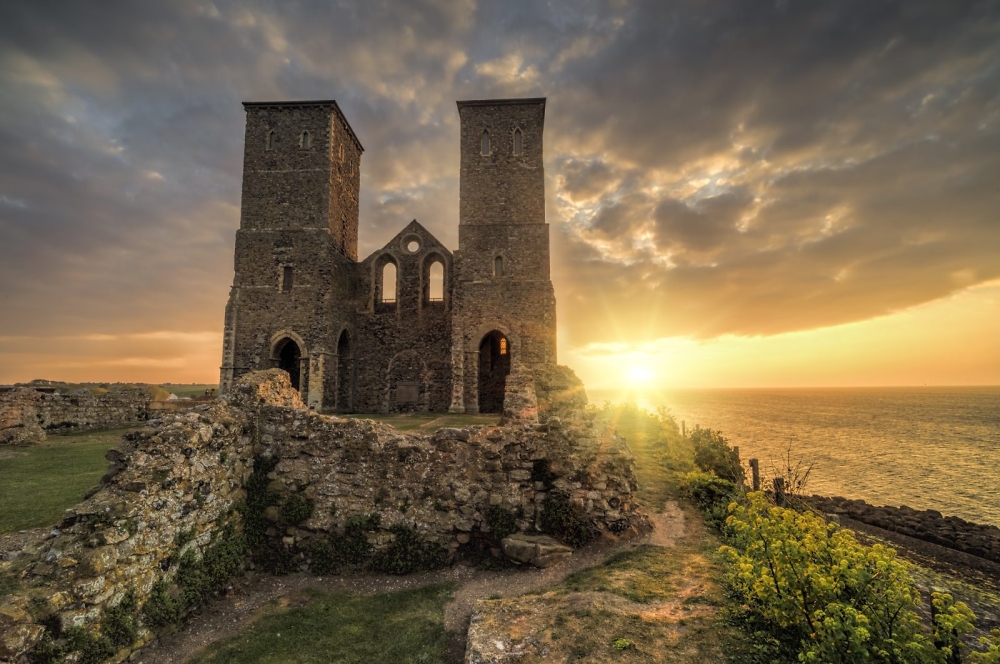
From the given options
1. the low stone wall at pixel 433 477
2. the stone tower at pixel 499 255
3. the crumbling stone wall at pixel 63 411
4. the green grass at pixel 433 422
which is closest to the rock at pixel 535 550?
the low stone wall at pixel 433 477

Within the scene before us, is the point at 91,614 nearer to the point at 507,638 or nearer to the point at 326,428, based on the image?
A: the point at 326,428

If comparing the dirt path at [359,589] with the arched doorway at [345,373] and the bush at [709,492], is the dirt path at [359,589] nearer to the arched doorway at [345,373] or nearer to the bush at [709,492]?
the bush at [709,492]

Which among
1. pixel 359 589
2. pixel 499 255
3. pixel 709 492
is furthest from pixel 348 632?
pixel 499 255

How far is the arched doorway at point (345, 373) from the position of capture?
85.1 ft

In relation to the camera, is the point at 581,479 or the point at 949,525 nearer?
the point at 581,479

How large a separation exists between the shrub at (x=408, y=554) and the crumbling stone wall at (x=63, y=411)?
15.7 metres

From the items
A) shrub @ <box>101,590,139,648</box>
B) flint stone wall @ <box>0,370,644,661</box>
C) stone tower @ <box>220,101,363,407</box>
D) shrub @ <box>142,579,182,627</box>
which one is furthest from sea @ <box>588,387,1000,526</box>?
shrub @ <box>101,590,139,648</box>

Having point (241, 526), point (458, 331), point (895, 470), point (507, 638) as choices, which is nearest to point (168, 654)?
point (241, 526)

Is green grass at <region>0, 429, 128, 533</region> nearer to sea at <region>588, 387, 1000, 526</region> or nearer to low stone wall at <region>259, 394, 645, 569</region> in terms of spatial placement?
low stone wall at <region>259, 394, 645, 569</region>

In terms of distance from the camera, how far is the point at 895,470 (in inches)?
1051

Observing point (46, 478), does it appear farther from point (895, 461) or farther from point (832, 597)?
point (895, 461)

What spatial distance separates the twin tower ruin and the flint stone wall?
49.2 feet

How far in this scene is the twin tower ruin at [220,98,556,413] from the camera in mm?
24016

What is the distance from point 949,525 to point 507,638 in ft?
65.2
